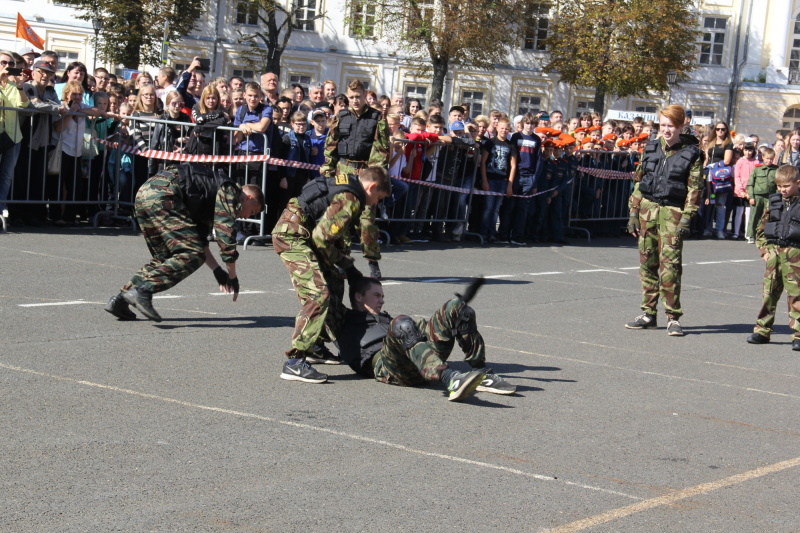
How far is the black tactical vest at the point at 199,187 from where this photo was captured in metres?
8.61

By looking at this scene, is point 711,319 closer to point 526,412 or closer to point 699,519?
point 526,412

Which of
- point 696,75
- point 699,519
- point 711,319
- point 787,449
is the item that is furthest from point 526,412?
point 696,75

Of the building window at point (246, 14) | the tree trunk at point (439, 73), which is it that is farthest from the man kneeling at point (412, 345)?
the building window at point (246, 14)

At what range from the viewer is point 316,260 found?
7.29 metres

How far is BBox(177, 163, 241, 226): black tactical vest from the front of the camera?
28.2 ft

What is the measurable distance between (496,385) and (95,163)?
9.24m

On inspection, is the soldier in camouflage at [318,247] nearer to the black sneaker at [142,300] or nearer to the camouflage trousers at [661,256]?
the black sneaker at [142,300]

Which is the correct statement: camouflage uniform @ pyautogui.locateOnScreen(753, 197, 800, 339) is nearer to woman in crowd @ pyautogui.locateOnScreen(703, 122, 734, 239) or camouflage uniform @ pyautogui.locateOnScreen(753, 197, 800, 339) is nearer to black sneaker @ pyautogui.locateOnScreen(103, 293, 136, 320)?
black sneaker @ pyautogui.locateOnScreen(103, 293, 136, 320)

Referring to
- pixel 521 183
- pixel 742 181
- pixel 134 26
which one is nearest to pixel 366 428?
pixel 521 183

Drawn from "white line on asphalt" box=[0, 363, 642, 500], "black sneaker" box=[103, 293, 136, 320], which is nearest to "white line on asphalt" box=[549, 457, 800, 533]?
"white line on asphalt" box=[0, 363, 642, 500]

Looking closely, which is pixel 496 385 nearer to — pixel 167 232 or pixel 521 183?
pixel 167 232

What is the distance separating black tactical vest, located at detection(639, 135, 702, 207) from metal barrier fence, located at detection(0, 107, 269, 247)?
18.0ft

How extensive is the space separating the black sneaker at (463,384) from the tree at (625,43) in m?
43.2

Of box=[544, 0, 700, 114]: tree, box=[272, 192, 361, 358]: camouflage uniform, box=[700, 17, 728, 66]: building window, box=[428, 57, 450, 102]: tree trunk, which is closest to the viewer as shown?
box=[272, 192, 361, 358]: camouflage uniform
